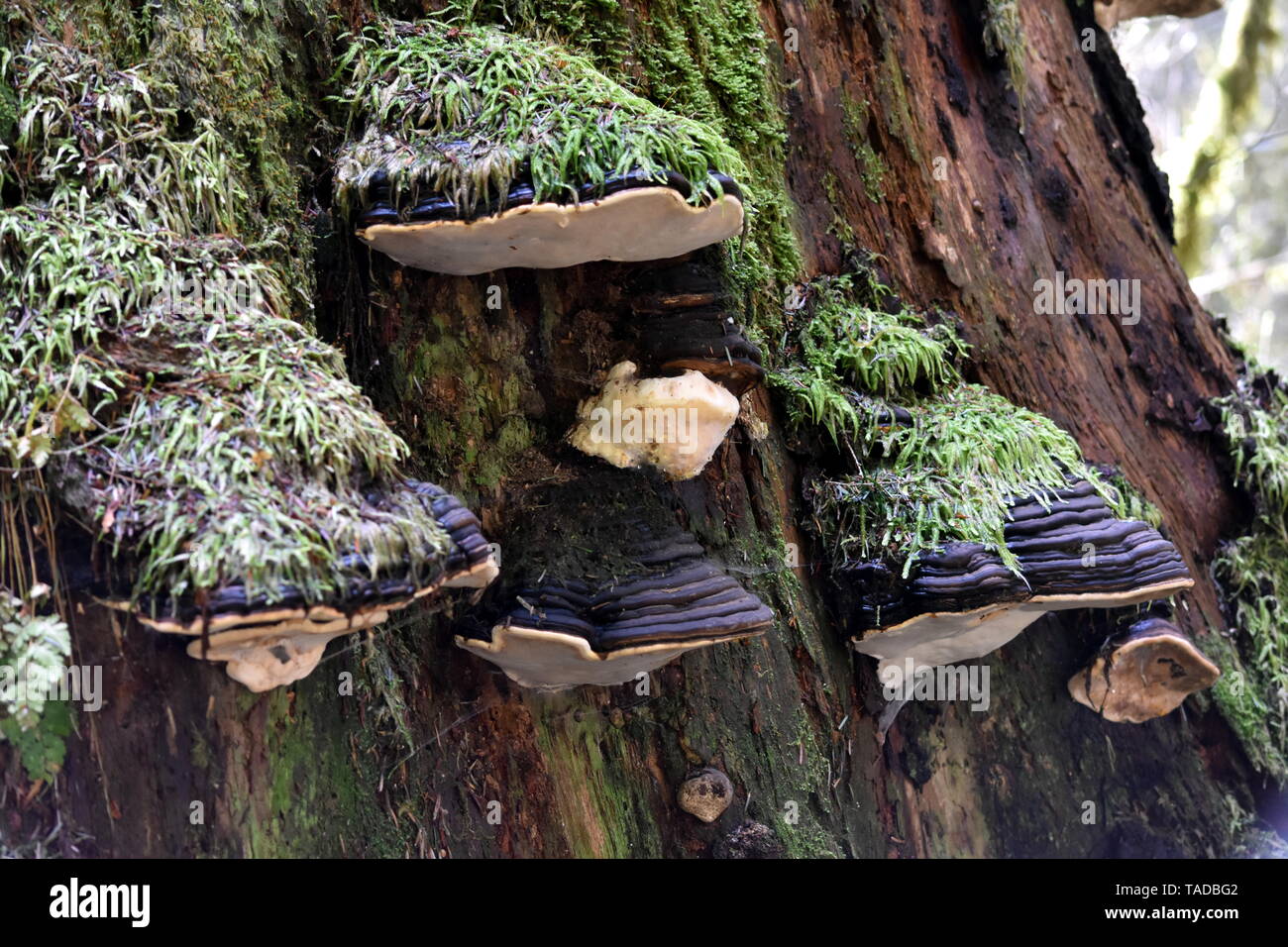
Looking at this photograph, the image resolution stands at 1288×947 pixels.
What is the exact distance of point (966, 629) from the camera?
342 centimetres

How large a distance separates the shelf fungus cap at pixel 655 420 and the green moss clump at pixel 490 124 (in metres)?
0.67

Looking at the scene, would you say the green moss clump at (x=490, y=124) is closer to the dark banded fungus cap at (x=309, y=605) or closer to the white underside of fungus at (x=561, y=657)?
the dark banded fungus cap at (x=309, y=605)

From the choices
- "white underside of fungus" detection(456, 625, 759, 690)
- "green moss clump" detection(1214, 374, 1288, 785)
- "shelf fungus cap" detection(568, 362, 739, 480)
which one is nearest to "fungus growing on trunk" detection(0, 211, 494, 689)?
"white underside of fungus" detection(456, 625, 759, 690)

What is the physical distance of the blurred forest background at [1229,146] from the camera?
10.5 m

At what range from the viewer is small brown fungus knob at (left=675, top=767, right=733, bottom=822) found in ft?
10.7

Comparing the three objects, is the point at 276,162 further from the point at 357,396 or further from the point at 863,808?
the point at 863,808

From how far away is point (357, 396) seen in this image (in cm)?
254

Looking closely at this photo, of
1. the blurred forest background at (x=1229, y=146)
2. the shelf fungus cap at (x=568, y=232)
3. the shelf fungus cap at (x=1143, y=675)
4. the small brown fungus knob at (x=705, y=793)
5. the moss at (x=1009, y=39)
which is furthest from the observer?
the blurred forest background at (x=1229, y=146)

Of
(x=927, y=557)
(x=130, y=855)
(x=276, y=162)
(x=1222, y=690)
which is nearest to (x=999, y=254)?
(x=927, y=557)

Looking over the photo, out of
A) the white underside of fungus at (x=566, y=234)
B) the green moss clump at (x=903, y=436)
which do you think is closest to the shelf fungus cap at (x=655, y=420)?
the white underside of fungus at (x=566, y=234)

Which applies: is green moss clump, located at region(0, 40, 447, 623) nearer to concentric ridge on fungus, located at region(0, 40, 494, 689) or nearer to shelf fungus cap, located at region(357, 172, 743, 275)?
concentric ridge on fungus, located at region(0, 40, 494, 689)

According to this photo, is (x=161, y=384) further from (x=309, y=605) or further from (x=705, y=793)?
(x=705, y=793)

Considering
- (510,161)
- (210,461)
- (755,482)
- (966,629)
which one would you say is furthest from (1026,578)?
(210,461)
